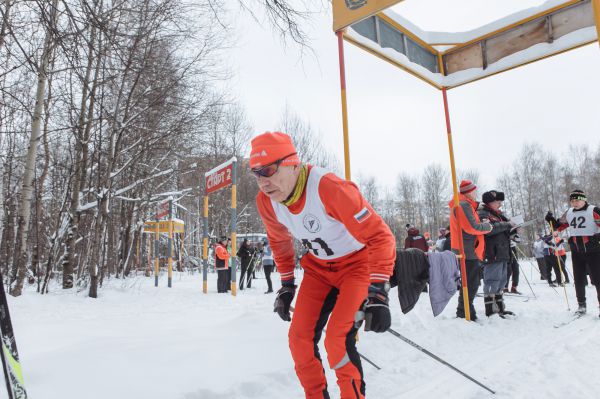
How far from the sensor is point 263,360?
3.47m

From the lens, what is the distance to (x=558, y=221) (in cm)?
680

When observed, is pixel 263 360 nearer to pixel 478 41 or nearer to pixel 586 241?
pixel 586 241

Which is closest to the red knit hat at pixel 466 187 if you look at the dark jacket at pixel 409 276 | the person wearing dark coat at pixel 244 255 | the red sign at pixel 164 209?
the dark jacket at pixel 409 276

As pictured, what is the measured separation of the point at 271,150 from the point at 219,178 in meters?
8.77

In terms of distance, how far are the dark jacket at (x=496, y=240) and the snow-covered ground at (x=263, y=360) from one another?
1013mm

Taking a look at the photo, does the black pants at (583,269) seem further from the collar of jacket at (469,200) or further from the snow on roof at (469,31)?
the snow on roof at (469,31)

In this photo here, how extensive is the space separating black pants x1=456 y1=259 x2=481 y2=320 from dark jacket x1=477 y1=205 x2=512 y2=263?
0.81 ft

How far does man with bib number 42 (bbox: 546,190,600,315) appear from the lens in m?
5.80

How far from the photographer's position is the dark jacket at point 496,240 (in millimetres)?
A: 5945

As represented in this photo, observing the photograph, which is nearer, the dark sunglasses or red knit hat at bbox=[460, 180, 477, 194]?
the dark sunglasses

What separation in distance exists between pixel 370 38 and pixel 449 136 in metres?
2.11

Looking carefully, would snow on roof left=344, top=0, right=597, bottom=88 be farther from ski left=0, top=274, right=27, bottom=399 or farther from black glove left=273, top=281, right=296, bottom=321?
ski left=0, top=274, right=27, bottom=399

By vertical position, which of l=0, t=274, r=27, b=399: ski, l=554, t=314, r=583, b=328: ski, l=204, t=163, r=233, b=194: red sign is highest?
l=204, t=163, r=233, b=194: red sign

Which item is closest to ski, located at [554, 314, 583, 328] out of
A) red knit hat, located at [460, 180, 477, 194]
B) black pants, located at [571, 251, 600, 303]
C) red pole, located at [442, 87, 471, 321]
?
black pants, located at [571, 251, 600, 303]
